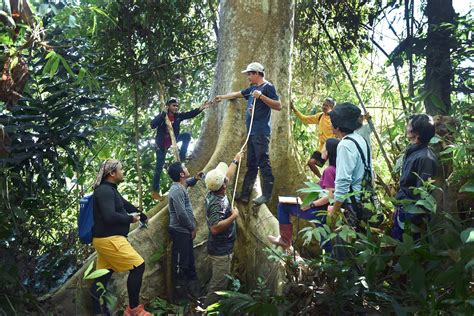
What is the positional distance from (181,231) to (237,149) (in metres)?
1.36

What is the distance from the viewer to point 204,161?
7914 millimetres

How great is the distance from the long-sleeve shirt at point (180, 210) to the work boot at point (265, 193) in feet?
2.57

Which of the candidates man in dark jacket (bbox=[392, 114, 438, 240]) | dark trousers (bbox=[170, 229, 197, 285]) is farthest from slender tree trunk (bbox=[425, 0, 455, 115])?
dark trousers (bbox=[170, 229, 197, 285])

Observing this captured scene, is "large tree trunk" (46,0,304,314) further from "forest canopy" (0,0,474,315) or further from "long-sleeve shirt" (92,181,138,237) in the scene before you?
"long-sleeve shirt" (92,181,138,237)

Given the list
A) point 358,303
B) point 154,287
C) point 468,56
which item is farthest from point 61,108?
point 468,56

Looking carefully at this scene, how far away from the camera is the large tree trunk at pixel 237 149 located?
22.2 feet

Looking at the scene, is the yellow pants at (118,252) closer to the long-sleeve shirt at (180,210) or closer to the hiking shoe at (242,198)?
the long-sleeve shirt at (180,210)

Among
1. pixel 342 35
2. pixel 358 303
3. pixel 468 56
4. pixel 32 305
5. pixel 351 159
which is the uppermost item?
pixel 342 35

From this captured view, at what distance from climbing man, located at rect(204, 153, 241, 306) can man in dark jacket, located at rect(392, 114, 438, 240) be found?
1892 millimetres

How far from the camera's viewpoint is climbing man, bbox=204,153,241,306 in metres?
6.09

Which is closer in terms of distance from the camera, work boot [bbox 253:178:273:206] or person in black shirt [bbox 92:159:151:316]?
person in black shirt [bbox 92:159:151:316]

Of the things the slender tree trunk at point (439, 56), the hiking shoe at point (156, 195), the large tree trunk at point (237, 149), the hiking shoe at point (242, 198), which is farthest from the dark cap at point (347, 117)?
the hiking shoe at point (156, 195)

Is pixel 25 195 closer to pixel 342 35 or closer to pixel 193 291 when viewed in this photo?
pixel 193 291

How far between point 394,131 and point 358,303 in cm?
197
